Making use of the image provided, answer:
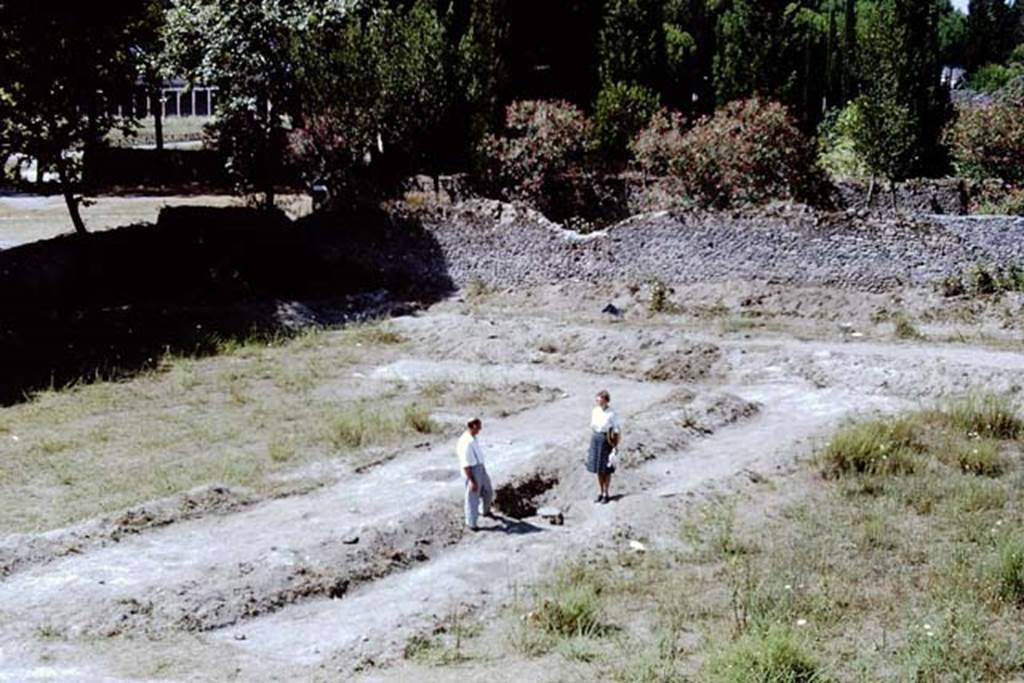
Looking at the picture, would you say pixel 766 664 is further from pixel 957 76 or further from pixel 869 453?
pixel 957 76

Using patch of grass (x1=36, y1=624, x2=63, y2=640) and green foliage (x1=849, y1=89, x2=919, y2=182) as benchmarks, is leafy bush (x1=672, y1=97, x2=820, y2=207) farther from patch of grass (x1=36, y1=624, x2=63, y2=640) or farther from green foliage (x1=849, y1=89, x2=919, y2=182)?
patch of grass (x1=36, y1=624, x2=63, y2=640)

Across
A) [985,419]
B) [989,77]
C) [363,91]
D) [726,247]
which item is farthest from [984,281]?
[989,77]

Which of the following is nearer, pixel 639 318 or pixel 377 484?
pixel 377 484

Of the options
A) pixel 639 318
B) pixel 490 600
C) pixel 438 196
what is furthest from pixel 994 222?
pixel 490 600

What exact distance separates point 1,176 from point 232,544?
18.0 m

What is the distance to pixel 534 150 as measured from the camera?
105 feet

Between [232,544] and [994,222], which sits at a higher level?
[994,222]

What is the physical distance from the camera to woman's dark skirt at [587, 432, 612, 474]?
15.6 metres

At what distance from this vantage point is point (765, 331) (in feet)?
81.6

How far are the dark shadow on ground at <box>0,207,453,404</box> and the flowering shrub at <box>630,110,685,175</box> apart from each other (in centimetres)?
552

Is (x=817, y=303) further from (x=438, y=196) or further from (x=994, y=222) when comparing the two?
(x=438, y=196)

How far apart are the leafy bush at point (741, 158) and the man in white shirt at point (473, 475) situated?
15527 mm

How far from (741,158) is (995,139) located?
611 centimetres

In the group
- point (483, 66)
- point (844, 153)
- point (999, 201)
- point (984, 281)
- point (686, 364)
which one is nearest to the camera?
point (686, 364)
